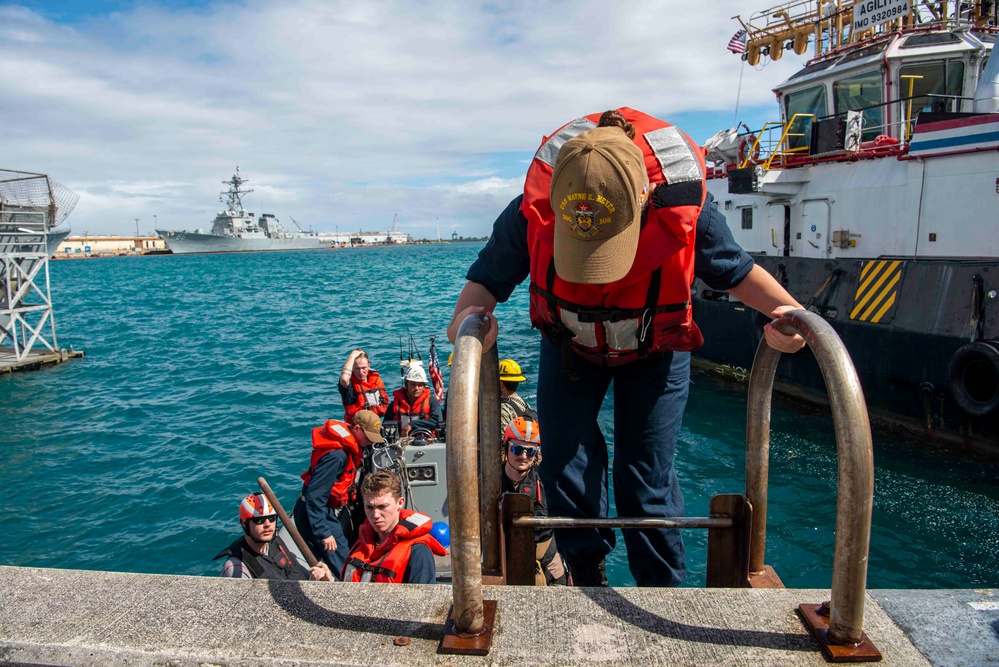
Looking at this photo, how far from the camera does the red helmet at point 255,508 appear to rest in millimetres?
5148

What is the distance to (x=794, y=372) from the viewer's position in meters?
12.6

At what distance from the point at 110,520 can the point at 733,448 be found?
9486 mm

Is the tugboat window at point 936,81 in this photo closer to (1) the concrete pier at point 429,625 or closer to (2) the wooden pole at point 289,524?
(2) the wooden pole at point 289,524

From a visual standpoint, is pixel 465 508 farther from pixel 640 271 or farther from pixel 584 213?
pixel 640 271

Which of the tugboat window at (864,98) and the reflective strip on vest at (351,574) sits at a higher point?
the tugboat window at (864,98)

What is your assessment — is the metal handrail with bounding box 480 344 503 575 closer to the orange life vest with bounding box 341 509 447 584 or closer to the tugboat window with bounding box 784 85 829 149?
the orange life vest with bounding box 341 509 447 584

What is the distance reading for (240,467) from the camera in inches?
457

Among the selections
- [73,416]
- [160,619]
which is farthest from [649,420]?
[73,416]

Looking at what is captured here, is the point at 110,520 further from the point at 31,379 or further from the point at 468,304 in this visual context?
the point at 31,379

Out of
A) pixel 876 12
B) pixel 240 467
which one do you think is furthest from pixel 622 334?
pixel 876 12

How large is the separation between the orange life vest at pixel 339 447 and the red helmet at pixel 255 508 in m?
0.91

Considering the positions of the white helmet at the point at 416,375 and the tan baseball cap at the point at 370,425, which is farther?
the white helmet at the point at 416,375

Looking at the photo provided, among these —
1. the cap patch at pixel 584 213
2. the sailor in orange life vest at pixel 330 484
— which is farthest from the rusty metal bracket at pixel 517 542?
the sailor in orange life vest at pixel 330 484

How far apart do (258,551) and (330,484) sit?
1.11 m
